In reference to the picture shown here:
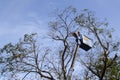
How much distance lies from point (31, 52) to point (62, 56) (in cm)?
243

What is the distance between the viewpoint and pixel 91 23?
24.5 metres

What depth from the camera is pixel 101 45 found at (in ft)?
78.1

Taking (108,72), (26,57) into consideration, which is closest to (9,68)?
(26,57)

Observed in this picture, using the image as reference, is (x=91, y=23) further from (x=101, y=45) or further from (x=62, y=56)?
(x=62, y=56)

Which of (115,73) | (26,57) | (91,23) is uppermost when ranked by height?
(91,23)

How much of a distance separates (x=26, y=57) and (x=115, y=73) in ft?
29.4

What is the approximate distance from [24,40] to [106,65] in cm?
642

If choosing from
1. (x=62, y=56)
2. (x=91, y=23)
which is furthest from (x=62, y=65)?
(x=91, y=23)

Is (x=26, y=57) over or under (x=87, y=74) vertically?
over

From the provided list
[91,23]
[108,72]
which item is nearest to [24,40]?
[91,23]

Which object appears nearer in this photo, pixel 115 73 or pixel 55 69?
pixel 55 69

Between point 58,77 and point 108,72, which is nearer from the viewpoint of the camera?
point 58,77

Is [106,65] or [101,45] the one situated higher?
[101,45]

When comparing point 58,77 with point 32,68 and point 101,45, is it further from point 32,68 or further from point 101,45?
point 101,45
